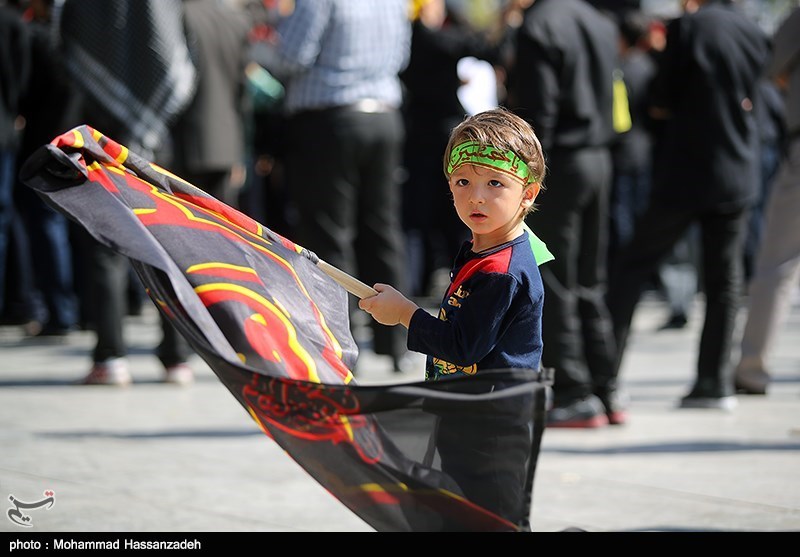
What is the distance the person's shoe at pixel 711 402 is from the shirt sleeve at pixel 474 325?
4.08 m

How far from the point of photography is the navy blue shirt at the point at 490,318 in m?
3.05

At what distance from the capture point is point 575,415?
642cm

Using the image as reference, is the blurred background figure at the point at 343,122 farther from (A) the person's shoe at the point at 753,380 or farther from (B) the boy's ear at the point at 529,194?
(B) the boy's ear at the point at 529,194

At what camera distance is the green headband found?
3.12 m

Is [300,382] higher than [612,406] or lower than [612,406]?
higher

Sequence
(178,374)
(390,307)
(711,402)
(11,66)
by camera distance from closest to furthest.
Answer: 1. (390,307)
2. (711,402)
3. (178,374)
4. (11,66)

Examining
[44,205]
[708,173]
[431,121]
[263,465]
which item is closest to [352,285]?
[263,465]

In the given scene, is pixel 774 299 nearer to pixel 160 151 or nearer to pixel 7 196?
pixel 160 151

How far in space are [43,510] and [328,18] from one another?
150 inches

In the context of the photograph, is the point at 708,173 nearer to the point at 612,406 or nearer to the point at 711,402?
the point at 711,402

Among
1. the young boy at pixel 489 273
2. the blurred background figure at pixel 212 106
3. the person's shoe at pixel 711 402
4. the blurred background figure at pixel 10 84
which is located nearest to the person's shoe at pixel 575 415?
the person's shoe at pixel 711 402

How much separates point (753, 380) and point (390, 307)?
4372 millimetres

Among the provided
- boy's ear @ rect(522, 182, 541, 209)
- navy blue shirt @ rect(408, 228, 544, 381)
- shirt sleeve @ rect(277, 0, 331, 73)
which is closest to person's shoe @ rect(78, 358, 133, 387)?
shirt sleeve @ rect(277, 0, 331, 73)
